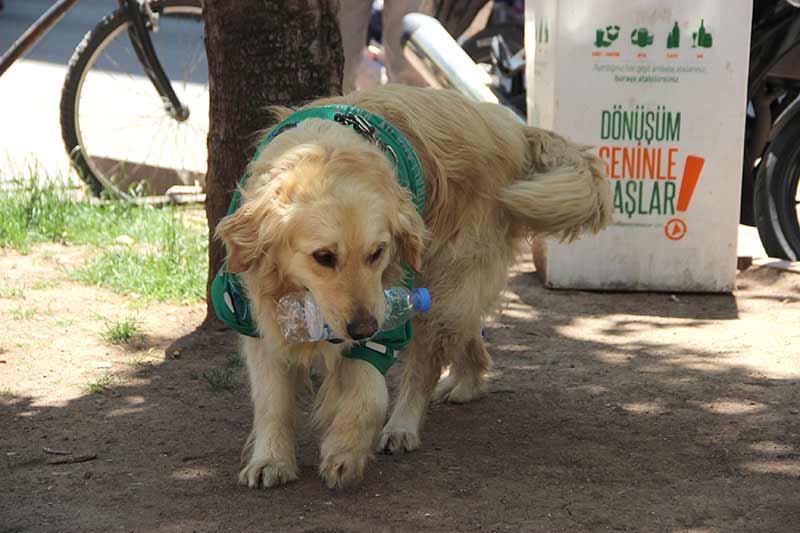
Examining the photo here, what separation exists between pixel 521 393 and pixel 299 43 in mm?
1681

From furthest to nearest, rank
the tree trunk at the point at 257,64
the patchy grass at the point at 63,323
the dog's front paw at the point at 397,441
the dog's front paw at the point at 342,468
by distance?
the patchy grass at the point at 63,323 → the tree trunk at the point at 257,64 → the dog's front paw at the point at 397,441 → the dog's front paw at the point at 342,468

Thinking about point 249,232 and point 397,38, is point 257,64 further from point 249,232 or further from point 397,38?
point 397,38

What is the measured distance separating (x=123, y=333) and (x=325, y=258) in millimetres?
2031

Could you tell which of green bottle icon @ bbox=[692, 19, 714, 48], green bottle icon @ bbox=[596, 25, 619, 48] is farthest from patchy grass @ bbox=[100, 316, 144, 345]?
green bottle icon @ bbox=[692, 19, 714, 48]

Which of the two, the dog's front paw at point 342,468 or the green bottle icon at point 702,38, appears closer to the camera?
the dog's front paw at point 342,468

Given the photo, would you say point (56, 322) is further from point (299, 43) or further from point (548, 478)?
point (548, 478)

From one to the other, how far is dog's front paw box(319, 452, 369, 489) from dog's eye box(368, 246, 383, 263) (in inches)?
25.8

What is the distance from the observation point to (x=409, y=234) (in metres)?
3.35

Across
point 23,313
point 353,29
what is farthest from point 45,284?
point 353,29

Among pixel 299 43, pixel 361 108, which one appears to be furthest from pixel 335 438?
pixel 299 43

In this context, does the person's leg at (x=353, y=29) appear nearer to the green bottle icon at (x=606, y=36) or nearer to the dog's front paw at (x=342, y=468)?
the green bottle icon at (x=606, y=36)

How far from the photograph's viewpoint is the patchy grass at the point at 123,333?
16.0ft

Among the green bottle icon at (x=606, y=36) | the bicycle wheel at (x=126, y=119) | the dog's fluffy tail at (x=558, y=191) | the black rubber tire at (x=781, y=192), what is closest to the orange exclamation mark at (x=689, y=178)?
the black rubber tire at (x=781, y=192)

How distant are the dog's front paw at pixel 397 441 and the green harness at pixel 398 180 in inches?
16.3
